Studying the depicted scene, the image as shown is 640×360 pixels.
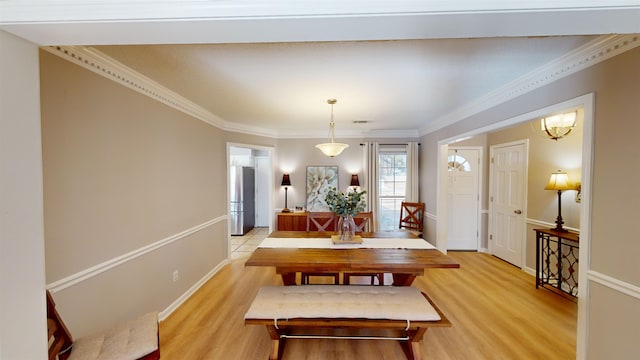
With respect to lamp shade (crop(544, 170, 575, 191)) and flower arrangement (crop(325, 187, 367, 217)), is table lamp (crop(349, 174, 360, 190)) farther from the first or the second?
lamp shade (crop(544, 170, 575, 191))

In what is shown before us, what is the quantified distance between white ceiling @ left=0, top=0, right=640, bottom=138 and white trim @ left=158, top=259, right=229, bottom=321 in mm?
2397

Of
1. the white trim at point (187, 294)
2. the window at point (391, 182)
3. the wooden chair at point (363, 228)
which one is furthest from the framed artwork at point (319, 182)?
the white trim at point (187, 294)

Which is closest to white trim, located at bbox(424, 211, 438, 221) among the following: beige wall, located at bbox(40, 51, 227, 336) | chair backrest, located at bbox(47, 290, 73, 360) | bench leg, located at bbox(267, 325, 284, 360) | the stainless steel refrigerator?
bench leg, located at bbox(267, 325, 284, 360)

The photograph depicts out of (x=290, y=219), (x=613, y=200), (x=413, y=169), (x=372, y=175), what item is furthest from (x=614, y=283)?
(x=290, y=219)

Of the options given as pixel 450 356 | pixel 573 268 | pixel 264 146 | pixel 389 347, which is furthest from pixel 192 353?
pixel 573 268

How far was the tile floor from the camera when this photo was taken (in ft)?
15.8

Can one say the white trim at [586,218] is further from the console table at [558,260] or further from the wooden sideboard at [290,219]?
the wooden sideboard at [290,219]

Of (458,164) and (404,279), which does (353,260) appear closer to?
(404,279)

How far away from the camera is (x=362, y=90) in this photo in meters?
2.71

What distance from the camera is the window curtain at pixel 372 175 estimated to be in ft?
16.6

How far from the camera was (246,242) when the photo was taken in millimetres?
5629

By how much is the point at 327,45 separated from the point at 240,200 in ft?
17.0

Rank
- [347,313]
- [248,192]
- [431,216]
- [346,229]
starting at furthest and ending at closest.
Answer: [248,192] → [431,216] → [346,229] → [347,313]

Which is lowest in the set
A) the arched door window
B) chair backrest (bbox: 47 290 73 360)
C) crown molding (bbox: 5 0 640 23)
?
chair backrest (bbox: 47 290 73 360)
